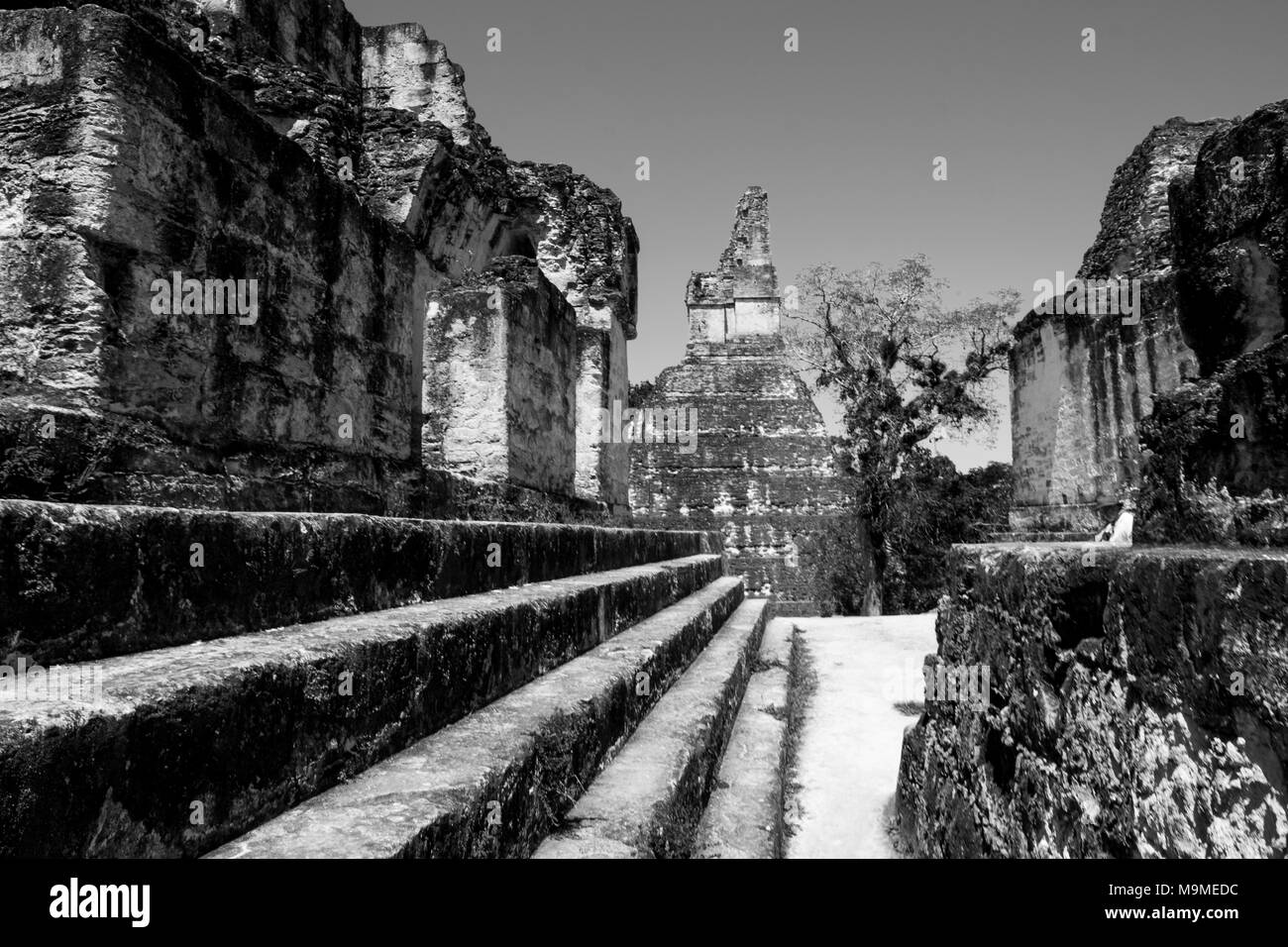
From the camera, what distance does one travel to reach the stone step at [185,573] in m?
1.22

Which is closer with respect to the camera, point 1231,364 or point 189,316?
point 1231,364

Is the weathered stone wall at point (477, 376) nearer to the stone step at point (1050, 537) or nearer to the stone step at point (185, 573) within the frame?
the stone step at point (185, 573)

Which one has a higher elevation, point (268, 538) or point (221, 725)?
point (268, 538)

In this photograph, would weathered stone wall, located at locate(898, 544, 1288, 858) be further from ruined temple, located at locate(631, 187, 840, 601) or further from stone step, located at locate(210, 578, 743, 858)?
ruined temple, located at locate(631, 187, 840, 601)

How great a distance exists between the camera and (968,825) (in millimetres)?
2344

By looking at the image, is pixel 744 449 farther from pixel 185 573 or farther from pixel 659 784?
pixel 185 573

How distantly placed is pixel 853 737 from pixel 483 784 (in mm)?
3272

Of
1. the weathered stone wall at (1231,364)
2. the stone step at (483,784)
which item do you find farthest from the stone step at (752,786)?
the weathered stone wall at (1231,364)

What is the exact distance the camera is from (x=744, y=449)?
57.9 feet

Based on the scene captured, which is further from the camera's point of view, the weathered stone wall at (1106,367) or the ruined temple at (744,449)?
the ruined temple at (744,449)

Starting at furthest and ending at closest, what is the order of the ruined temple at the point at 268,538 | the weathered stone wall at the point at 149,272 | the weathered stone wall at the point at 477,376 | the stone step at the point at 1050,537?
the stone step at the point at 1050,537
the weathered stone wall at the point at 477,376
the weathered stone wall at the point at 149,272
the ruined temple at the point at 268,538

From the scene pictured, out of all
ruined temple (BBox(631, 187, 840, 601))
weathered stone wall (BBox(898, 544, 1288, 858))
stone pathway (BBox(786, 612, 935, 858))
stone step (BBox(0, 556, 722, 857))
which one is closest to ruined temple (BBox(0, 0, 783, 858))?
stone step (BBox(0, 556, 722, 857))

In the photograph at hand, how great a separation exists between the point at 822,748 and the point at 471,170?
17.2 ft

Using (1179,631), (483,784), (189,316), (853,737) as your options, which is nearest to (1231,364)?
(1179,631)
